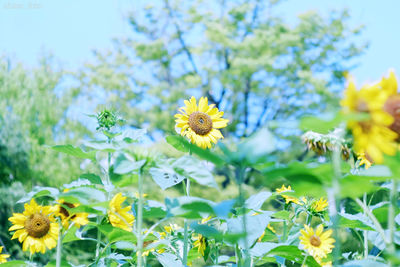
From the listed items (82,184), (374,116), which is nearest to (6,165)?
(82,184)

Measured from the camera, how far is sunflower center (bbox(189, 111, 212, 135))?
38.7 inches

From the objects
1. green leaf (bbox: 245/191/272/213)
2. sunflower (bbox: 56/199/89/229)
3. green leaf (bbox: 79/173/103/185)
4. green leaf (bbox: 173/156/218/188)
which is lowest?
sunflower (bbox: 56/199/89/229)

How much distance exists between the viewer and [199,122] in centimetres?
98

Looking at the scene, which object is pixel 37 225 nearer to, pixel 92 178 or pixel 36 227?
pixel 36 227

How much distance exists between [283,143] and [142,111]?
119 inches

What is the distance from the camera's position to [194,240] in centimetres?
102

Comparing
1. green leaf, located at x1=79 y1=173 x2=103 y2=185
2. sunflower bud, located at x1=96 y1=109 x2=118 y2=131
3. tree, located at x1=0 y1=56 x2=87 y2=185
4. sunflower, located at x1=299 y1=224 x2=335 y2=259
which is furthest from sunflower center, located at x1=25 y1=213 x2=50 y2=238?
tree, located at x1=0 y1=56 x2=87 y2=185

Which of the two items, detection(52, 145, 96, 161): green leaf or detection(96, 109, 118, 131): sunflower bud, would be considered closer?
detection(52, 145, 96, 161): green leaf

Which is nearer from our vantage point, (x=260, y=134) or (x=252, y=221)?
(x=260, y=134)

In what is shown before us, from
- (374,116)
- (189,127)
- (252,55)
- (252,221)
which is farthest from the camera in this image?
(252,55)

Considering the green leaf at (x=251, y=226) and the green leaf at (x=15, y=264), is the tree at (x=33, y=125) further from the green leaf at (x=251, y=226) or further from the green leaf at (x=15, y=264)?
the green leaf at (x=251, y=226)

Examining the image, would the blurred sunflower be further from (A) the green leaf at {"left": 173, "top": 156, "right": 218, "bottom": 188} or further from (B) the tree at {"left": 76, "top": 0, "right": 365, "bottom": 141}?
(B) the tree at {"left": 76, "top": 0, "right": 365, "bottom": 141}

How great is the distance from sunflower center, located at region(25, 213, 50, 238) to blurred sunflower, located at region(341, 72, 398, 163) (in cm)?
60

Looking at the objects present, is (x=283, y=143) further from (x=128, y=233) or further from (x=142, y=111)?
(x=128, y=233)
